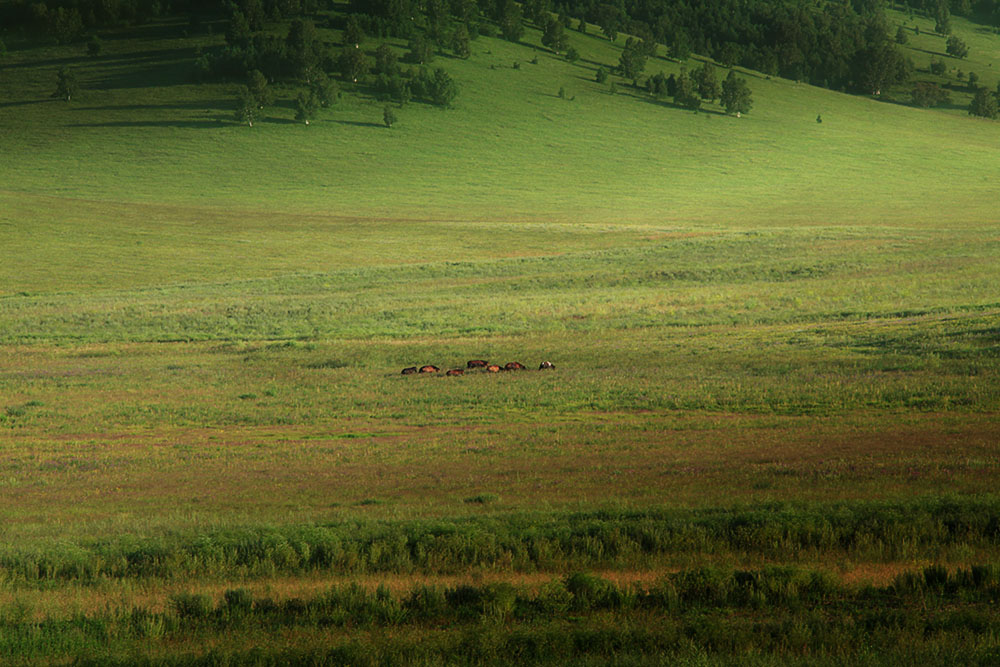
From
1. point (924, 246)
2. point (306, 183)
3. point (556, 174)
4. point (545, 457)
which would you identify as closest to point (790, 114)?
point (556, 174)

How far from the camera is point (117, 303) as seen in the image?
51219mm

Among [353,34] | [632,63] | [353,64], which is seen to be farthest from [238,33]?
[632,63]

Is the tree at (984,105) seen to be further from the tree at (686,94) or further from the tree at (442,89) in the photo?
the tree at (442,89)

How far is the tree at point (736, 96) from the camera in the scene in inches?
5945

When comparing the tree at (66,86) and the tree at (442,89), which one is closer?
the tree at (66,86)

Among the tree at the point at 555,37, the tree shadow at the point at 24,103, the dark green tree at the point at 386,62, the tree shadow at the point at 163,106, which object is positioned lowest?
the tree shadow at the point at 24,103

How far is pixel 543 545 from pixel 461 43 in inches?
6142

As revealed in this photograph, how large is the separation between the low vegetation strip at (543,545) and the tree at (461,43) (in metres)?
155

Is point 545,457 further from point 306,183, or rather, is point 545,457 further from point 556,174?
point 556,174

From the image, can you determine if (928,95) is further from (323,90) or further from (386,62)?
(323,90)

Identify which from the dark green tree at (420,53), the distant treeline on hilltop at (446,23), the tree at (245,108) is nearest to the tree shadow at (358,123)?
the tree at (245,108)

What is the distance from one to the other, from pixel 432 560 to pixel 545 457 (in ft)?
21.8

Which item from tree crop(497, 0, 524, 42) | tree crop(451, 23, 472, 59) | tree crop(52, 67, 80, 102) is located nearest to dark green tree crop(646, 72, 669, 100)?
tree crop(451, 23, 472, 59)

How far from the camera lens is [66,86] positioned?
13838 cm
